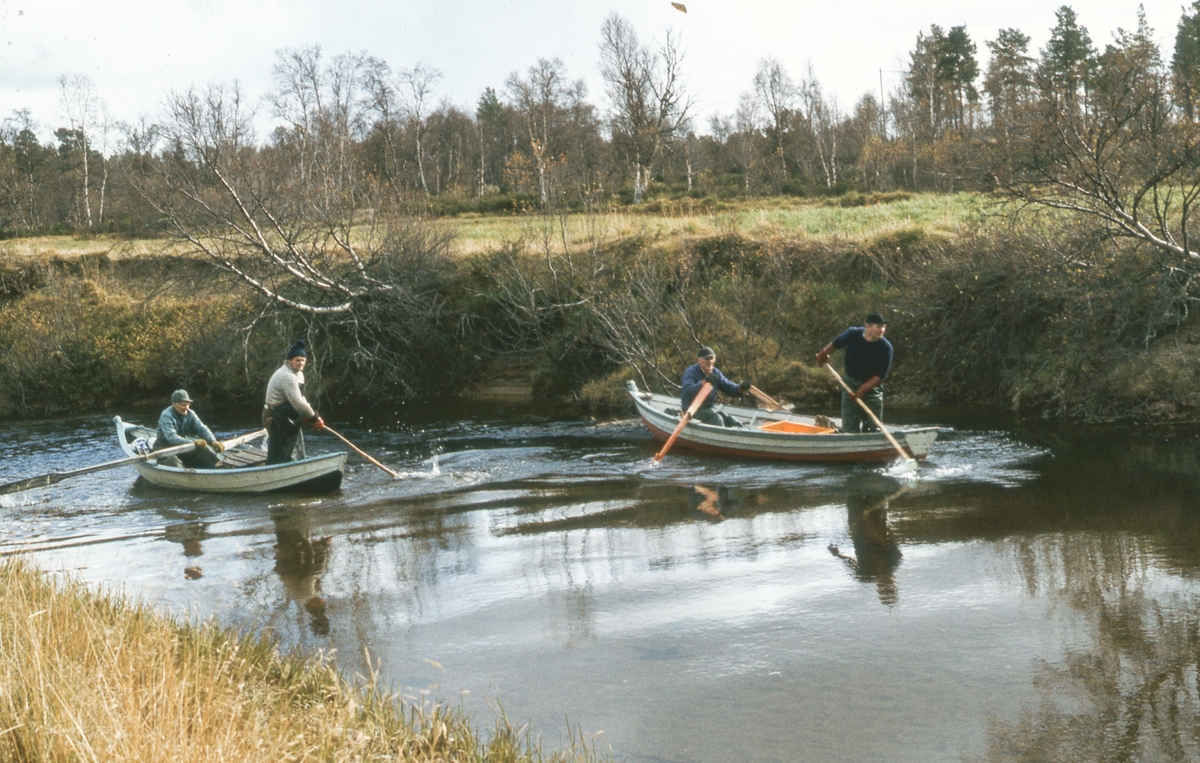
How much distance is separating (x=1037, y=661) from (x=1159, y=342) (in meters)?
13.2

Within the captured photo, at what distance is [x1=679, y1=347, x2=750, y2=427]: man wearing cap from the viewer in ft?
48.1

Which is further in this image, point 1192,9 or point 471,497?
point 1192,9

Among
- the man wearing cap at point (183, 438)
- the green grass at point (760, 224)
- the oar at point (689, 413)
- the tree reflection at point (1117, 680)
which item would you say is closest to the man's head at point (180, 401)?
the man wearing cap at point (183, 438)

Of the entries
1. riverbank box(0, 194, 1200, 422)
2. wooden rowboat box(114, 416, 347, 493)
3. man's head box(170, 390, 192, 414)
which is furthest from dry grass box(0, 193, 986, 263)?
wooden rowboat box(114, 416, 347, 493)

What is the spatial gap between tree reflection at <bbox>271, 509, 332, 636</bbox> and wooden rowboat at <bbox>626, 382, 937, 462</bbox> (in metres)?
6.03

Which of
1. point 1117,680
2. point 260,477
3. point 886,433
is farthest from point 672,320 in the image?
point 1117,680

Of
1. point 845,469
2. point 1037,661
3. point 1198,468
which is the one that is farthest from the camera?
point 845,469

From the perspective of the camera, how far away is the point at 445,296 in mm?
25422

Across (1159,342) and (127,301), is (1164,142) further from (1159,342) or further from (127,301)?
(127,301)

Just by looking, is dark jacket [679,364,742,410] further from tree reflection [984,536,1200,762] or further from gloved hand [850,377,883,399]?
tree reflection [984,536,1200,762]

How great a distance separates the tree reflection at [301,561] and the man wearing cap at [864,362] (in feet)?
21.7

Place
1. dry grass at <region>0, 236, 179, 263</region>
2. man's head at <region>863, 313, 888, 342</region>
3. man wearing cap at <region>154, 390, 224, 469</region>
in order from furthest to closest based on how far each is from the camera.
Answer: dry grass at <region>0, 236, 179, 263</region> < man wearing cap at <region>154, 390, 224, 469</region> < man's head at <region>863, 313, 888, 342</region>

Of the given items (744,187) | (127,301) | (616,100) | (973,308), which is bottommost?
(973,308)

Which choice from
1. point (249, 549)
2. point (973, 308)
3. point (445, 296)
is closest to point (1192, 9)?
point (973, 308)
